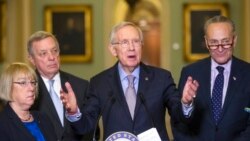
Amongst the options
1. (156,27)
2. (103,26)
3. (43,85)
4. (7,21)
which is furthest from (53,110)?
(156,27)

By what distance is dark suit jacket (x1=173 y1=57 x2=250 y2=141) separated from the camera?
318 cm

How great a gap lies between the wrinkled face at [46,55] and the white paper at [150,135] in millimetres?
947

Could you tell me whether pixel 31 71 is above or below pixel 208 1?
below

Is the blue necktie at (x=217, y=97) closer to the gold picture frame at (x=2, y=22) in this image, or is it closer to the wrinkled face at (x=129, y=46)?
the wrinkled face at (x=129, y=46)

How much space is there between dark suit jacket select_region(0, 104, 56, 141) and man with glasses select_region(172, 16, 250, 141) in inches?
33.3

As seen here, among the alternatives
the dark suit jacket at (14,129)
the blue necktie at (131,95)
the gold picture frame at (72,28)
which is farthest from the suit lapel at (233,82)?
the gold picture frame at (72,28)

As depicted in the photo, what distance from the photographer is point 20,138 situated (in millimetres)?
2908

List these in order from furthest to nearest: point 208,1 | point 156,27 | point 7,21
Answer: point 156,27, point 208,1, point 7,21

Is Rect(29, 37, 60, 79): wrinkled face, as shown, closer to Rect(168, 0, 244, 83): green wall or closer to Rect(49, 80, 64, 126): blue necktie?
Rect(49, 80, 64, 126): blue necktie

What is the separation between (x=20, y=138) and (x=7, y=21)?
7.28 meters

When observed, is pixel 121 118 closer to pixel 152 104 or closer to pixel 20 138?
pixel 152 104

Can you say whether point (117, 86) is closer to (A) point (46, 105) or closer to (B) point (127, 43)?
(B) point (127, 43)

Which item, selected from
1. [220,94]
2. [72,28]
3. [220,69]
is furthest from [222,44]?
[72,28]

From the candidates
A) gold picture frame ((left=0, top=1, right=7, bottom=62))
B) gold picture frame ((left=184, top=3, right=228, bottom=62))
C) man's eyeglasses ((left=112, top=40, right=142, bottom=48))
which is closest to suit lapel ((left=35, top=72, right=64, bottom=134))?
man's eyeglasses ((left=112, top=40, right=142, bottom=48))
